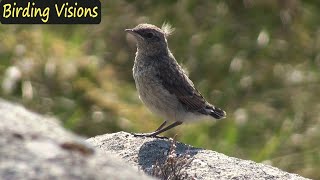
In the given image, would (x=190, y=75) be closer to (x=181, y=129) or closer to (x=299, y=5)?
(x=181, y=129)

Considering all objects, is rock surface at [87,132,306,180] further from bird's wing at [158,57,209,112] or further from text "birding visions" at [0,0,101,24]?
text "birding visions" at [0,0,101,24]

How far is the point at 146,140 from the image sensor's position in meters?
6.54

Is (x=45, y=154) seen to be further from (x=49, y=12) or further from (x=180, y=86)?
(x=49, y=12)

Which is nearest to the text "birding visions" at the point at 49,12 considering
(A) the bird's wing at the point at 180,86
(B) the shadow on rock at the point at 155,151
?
(A) the bird's wing at the point at 180,86

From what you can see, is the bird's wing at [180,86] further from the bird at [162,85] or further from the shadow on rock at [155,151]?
the shadow on rock at [155,151]

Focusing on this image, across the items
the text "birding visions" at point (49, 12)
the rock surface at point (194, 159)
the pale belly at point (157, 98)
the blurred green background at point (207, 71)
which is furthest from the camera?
the text "birding visions" at point (49, 12)

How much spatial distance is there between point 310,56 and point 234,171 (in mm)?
4593

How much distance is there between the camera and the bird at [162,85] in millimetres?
6973

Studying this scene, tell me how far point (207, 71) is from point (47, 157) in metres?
6.92

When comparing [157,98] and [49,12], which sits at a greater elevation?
[49,12]

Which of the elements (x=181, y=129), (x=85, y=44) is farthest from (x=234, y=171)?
(x=85, y=44)

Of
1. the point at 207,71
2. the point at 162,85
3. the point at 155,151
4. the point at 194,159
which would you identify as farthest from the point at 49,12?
the point at 194,159

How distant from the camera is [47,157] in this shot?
121 inches

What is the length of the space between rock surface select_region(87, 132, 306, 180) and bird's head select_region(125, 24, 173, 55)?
997 millimetres
